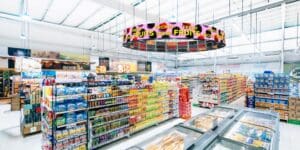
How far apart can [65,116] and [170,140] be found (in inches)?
106

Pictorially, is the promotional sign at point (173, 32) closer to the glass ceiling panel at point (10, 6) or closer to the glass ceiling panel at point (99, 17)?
the glass ceiling panel at point (99, 17)

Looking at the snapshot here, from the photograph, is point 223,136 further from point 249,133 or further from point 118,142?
point 118,142

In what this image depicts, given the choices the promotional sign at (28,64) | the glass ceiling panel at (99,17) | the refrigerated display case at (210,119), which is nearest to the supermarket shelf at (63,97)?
the refrigerated display case at (210,119)

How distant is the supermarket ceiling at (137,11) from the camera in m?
6.80

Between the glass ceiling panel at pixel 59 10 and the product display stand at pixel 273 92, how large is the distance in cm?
941

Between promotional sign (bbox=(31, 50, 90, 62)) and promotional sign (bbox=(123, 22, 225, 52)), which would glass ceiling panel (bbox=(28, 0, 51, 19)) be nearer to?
promotional sign (bbox=(31, 50, 90, 62))

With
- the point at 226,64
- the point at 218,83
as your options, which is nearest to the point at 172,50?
the point at 218,83

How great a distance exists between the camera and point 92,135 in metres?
4.53

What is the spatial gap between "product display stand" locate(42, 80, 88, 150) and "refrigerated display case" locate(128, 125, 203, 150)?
8.14 feet

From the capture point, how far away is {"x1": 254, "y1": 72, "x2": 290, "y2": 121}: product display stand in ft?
23.9

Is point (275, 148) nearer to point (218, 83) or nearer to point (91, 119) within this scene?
point (91, 119)

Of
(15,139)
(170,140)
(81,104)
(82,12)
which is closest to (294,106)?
(170,140)

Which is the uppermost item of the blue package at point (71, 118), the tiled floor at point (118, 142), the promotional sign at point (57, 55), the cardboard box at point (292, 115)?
the promotional sign at point (57, 55)

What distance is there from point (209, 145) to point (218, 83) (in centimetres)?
806
